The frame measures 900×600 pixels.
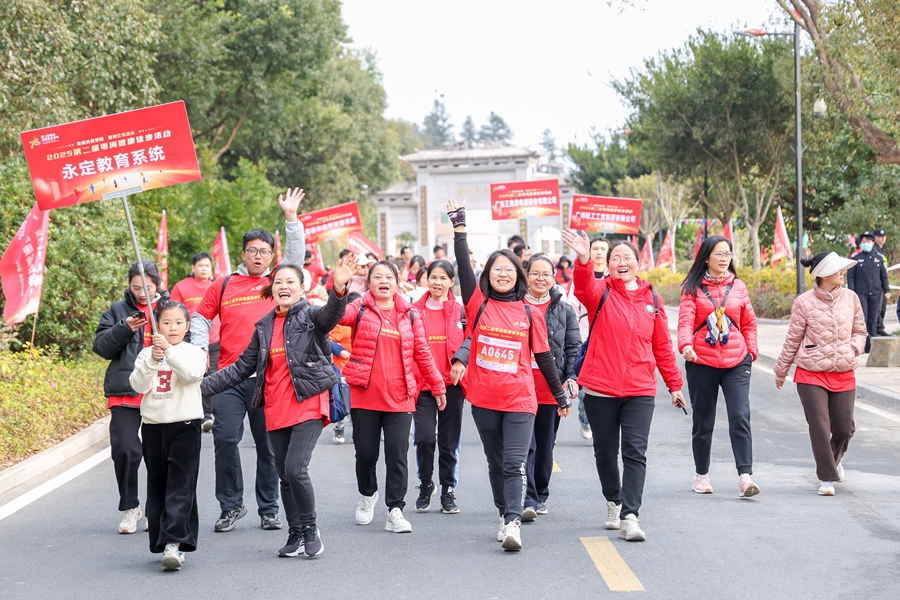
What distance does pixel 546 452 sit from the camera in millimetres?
7172

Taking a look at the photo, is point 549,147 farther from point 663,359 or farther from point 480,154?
point 663,359

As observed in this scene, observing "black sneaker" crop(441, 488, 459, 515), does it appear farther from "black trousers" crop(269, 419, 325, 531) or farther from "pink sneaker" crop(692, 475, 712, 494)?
"pink sneaker" crop(692, 475, 712, 494)

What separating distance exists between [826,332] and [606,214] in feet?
38.6

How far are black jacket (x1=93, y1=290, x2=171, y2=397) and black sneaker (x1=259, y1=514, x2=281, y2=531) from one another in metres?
1.14

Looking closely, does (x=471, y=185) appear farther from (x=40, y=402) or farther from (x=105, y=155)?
(x=105, y=155)

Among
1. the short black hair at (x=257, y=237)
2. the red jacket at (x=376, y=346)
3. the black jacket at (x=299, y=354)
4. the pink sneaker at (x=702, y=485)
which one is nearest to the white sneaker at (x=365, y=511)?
the red jacket at (x=376, y=346)

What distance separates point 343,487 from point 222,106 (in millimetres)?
26194

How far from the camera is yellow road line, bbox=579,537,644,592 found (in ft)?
17.8

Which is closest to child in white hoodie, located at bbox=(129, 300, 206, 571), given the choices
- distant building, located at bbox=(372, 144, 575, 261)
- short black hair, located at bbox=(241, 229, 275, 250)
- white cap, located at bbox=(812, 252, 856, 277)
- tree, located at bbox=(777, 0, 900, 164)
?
short black hair, located at bbox=(241, 229, 275, 250)

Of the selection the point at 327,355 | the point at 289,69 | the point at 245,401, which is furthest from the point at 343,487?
the point at 289,69

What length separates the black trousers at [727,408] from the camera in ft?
25.8

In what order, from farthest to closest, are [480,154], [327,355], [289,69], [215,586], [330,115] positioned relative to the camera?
1. [480,154]
2. [330,115]
3. [289,69]
4. [327,355]
5. [215,586]

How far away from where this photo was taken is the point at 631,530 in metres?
6.33

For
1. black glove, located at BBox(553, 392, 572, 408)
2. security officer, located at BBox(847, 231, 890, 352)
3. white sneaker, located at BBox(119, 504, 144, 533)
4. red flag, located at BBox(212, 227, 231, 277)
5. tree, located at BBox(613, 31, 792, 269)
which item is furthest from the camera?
tree, located at BBox(613, 31, 792, 269)
